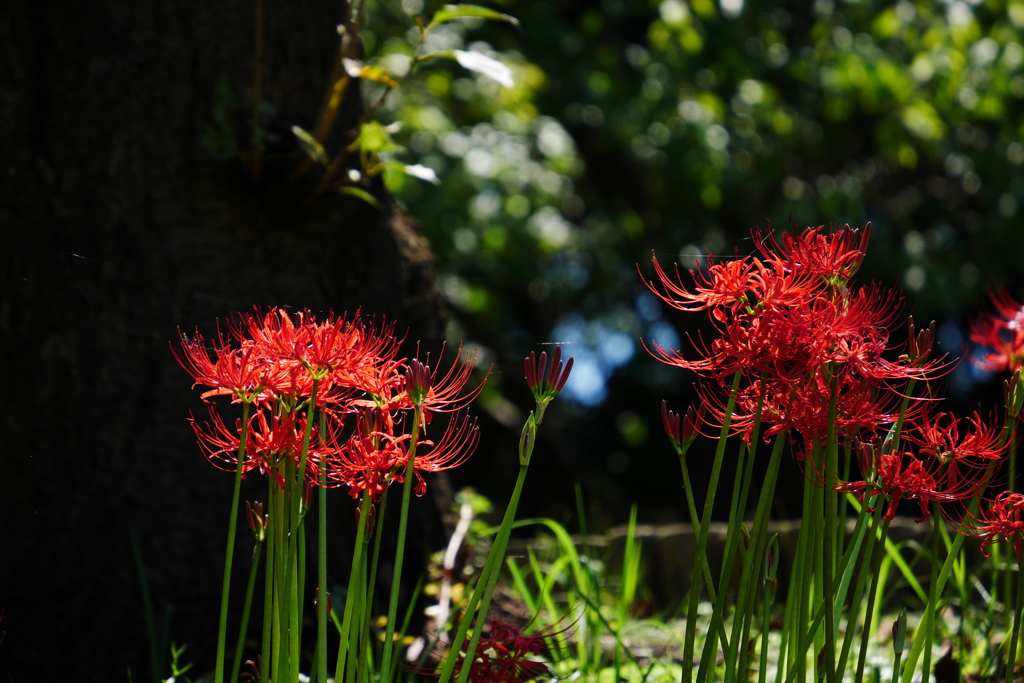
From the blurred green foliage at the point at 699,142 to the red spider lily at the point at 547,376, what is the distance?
13.9 ft

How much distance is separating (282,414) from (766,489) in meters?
0.55

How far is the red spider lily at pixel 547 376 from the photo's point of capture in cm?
93

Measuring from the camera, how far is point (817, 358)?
0.94 m

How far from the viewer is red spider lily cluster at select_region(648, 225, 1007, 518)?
3.14ft

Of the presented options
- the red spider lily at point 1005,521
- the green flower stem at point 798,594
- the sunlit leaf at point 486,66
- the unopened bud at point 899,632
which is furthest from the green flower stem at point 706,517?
the sunlit leaf at point 486,66

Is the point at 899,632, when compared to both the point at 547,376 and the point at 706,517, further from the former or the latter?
the point at 547,376

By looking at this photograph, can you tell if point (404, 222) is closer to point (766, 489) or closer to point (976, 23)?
point (766, 489)

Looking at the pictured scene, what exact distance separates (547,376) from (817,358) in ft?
0.93

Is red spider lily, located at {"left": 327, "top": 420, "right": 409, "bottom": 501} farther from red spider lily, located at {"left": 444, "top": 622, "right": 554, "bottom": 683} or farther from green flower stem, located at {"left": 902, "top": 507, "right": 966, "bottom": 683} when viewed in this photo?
green flower stem, located at {"left": 902, "top": 507, "right": 966, "bottom": 683}

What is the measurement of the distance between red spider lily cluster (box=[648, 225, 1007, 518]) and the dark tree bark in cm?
123

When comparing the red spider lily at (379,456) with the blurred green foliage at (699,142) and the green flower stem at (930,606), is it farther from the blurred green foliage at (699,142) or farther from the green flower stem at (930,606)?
the blurred green foliage at (699,142)

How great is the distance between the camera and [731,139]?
6.06 metres

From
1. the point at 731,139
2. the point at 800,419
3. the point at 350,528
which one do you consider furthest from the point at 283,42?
the point at 731,139

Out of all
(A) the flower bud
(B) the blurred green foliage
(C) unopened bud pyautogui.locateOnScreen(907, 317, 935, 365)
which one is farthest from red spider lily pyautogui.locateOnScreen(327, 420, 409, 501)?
(B) the blurred green foliage
